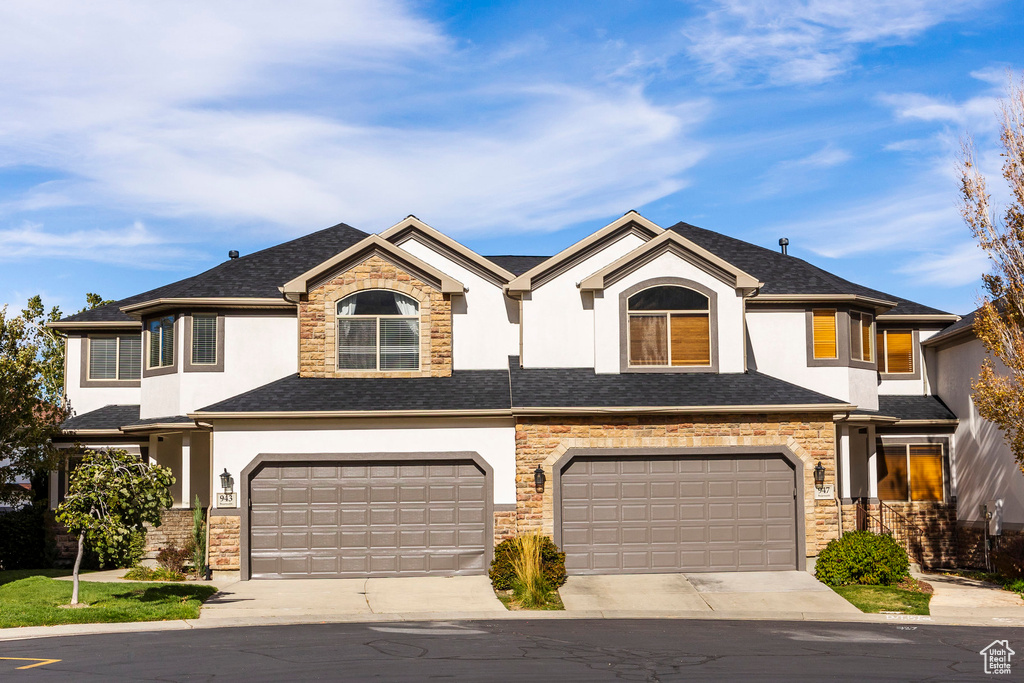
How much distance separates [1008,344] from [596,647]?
1121cm

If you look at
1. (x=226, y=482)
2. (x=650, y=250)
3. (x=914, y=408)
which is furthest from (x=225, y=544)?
(x=914, y=408)

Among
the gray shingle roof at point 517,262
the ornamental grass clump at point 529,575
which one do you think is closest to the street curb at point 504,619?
the ornamental grass clump at point 529,575

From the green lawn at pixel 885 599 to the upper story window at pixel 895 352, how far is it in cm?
923

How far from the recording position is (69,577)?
833 inches

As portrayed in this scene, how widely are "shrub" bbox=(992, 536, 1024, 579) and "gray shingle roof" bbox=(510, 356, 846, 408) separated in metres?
4.70

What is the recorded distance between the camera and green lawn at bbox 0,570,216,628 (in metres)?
15.7

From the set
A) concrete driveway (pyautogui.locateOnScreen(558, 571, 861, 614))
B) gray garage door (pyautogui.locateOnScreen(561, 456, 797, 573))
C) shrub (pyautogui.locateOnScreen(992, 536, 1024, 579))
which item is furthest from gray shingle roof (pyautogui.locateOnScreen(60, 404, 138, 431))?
shrub (pyautogui.locateOnScreen(992, 536, 1024, 579))

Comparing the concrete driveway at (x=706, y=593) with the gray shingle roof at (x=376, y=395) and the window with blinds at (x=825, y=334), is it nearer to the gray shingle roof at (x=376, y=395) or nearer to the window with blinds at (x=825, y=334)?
the gray shingle roof at (x=376, y=395)

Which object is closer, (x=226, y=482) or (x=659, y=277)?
(x=226, y=482)

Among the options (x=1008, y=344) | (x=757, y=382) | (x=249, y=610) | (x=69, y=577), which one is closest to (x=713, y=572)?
(x=757, y=382)

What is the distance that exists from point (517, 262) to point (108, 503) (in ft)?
46.8

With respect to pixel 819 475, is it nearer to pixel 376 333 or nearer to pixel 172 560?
pixel 376 333

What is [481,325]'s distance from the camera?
23.5 m

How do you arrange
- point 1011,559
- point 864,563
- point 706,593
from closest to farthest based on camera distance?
1. point 706,593
2. point 864,563
3. point 1011,559
